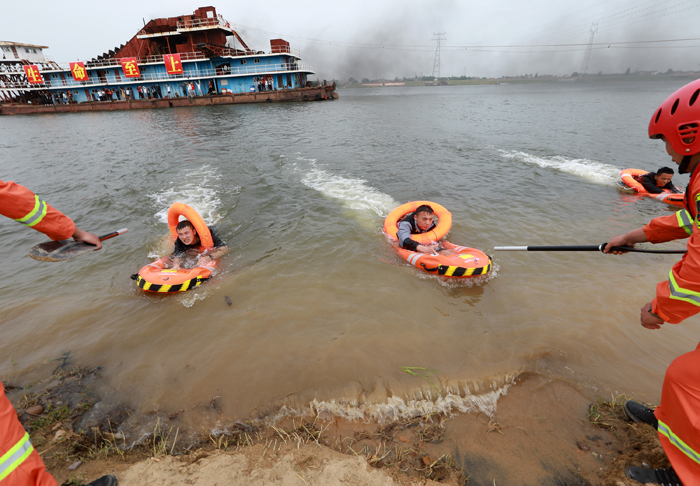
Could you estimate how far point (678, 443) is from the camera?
2055 millimetres

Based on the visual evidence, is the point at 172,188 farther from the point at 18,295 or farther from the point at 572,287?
the point at 572,287

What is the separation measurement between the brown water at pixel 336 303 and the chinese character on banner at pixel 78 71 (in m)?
43.2

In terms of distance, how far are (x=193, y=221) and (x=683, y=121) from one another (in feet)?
22.4

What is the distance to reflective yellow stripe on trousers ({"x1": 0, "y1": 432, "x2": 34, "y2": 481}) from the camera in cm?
169

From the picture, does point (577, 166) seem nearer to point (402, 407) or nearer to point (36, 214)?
point (402, 407)

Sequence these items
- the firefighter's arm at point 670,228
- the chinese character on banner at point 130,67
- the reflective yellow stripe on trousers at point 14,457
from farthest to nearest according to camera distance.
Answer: the chinese character on banner at point 130,67
the firefighter's arm at point 670,228
the reflective yellow stripe on trousers at point 14,457

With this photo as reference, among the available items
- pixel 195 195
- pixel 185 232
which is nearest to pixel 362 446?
pixel 185 232

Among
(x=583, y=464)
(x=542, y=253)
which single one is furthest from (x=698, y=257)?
(x=542, y=253)

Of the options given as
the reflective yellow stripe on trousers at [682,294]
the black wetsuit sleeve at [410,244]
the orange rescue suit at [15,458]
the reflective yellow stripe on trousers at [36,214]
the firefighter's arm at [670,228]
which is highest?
the reflective yellow stripe on trousers at [36,214]

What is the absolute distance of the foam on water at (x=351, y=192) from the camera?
8992 millimetres

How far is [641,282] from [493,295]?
2.69 meters

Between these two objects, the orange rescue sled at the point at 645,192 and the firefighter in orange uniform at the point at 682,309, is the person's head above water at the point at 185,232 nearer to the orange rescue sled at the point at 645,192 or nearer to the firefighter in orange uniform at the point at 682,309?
the firefighter in orange uniform at the point at 682,309

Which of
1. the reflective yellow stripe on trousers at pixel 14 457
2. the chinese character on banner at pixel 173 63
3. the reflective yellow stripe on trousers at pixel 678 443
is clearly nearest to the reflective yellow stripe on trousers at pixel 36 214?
the reflective yellow stripe on trousers at pixel 14 457

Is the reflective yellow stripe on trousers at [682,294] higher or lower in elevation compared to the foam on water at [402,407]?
higher
